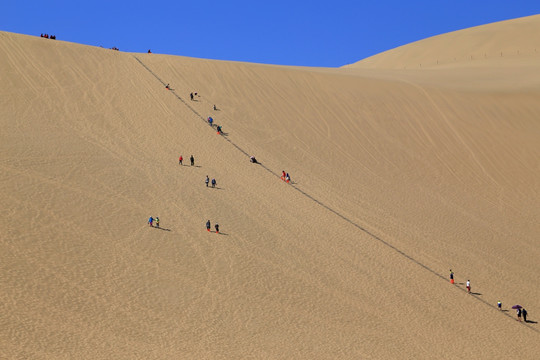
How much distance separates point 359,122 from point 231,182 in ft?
42.5

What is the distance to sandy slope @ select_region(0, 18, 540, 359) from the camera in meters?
15.9

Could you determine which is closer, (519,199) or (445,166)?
(519,199)

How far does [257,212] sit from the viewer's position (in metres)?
23.8

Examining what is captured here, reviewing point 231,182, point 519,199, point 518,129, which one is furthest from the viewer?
point 518,129

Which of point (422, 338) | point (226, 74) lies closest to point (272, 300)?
point (422, 338)

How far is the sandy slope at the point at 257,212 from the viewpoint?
15.9 metres

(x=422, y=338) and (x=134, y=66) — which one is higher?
(x=134, y=66)

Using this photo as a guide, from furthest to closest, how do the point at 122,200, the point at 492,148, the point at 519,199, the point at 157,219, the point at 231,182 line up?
the point at 492,148 < the point at 519,199 < the point at 231,182 < the point at 122,200 < the point at 157,219

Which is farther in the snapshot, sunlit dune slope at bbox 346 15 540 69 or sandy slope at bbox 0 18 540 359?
sunlit dune slope at bbox 346 15 540 69

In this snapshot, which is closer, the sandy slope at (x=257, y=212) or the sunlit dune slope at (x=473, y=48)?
the sandy slope at (x=257, y=212)

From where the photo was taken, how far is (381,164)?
31.9 m

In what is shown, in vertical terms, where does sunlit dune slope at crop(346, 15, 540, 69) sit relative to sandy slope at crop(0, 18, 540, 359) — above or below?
above

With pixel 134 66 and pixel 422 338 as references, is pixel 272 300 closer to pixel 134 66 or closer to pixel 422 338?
pixel 422 338

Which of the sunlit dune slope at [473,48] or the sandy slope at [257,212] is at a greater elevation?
the sunlit dune slope at [473,48]
